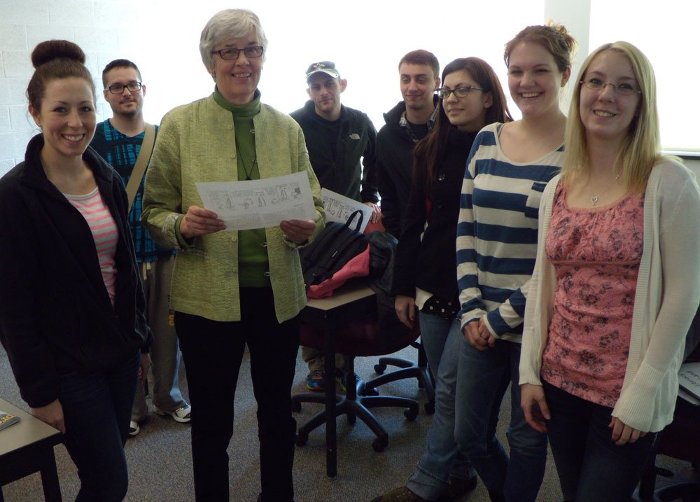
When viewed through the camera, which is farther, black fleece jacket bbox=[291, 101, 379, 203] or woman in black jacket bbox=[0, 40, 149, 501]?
black fleece jacket bbox=[291, 101, 379, 203]

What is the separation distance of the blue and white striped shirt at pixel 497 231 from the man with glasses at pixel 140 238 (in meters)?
1.42

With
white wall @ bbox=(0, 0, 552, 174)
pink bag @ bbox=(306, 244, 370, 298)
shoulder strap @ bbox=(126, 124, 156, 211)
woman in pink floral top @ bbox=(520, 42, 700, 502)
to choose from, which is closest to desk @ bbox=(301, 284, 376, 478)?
pink bag @ bbox=(306, 244, 370, 298)

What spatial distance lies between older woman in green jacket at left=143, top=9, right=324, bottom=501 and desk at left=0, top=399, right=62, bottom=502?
1.39ft

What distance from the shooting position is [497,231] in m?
1.63

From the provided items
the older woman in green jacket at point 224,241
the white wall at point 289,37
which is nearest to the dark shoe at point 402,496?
the older woman in green jacket at point 224,241

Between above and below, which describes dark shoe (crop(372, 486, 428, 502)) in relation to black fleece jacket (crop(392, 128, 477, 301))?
below

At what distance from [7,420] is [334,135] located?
1990 millimetres

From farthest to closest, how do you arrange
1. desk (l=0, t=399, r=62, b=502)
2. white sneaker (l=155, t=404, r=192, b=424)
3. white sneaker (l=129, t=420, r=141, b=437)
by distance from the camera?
white sneaker (l=155, t=404, r=192, b=424) < white sneaker (l=129, t=420, r=141, b=437) < desk (l=0, t=399, r=62, b=502)

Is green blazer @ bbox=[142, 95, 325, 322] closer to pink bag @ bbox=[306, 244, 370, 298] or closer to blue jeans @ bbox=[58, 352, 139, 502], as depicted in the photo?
blue jeans @ bbox=[58, 352, 139, 502]

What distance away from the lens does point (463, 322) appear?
169cm

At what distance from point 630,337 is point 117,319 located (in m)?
1.16

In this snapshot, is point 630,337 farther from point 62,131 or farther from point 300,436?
point 300,436

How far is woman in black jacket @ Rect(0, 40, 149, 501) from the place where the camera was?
137 centimetres

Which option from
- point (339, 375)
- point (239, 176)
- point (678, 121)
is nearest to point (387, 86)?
point (678, 121)
